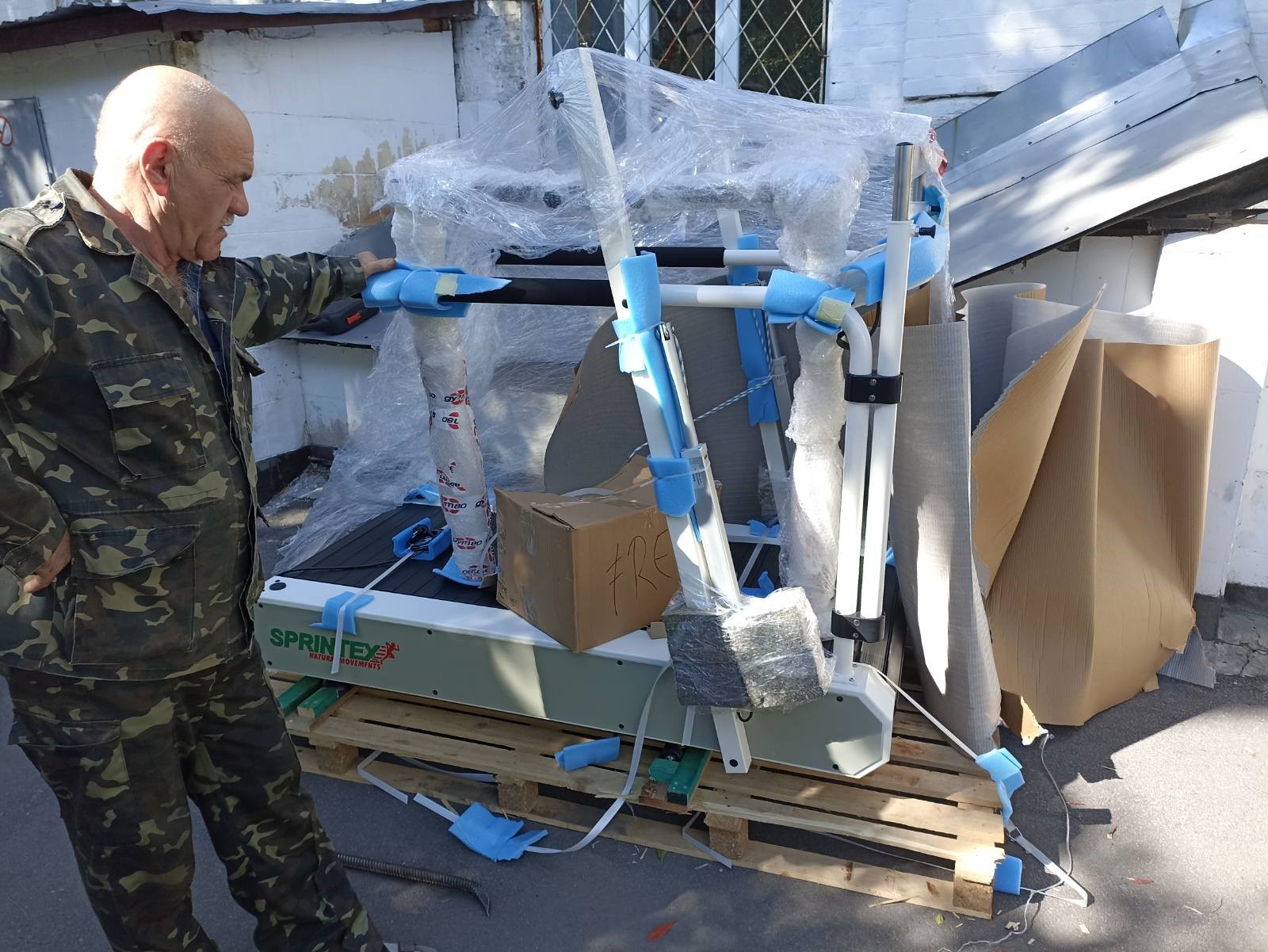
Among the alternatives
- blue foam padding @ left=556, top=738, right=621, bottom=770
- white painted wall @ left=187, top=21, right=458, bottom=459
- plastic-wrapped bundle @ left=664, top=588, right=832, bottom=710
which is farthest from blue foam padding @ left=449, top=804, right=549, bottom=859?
white painted wall @ left=187, top=21, right=458, bottom=459

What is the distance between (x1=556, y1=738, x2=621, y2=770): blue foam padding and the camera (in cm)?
257

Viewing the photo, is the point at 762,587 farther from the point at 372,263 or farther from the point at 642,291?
the point at 372,263

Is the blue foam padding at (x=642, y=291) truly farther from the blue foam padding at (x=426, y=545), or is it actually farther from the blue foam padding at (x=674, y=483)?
the blue foam padding at (x=426, y=545)

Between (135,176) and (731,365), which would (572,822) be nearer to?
(731,365)

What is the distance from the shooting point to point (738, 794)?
2496 mm

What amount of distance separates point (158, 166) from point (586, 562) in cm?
129

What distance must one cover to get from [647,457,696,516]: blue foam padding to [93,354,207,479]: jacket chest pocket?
935mm

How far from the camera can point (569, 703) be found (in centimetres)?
258

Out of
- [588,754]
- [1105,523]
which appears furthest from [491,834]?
[1105,523]

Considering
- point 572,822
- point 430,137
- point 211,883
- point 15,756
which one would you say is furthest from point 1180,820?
point 430,137

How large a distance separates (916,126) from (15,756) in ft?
11.0

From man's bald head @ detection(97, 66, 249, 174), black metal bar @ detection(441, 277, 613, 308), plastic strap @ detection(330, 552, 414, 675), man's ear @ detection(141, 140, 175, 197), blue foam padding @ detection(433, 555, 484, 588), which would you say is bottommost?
plastic strap @ detection(330, 552, 414, 675)

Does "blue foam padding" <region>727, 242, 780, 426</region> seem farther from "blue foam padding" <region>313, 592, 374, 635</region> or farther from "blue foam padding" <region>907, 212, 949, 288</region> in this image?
"blue foam padding" <region>313, 592, 374, 635</region>

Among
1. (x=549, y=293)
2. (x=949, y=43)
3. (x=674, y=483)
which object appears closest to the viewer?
(x=674, y=483)
